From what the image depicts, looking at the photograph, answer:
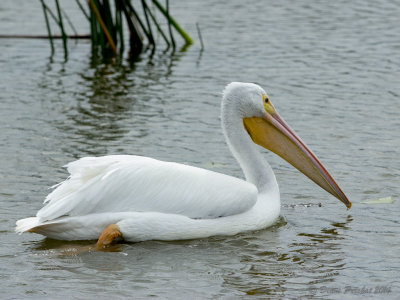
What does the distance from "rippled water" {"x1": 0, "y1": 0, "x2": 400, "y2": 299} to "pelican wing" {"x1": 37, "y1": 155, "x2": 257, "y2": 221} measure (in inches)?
9.3

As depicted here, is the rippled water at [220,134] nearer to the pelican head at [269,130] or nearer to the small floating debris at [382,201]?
the small floating debris at [382,201]

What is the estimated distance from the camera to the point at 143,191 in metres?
4.96

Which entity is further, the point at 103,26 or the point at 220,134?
the point at 103,26

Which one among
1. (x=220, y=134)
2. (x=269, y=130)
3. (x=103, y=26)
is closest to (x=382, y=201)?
(x=269, y=130)

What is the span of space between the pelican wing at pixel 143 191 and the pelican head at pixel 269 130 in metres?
0.60

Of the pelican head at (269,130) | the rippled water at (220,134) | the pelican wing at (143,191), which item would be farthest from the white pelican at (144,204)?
the pelican head at (269,130)

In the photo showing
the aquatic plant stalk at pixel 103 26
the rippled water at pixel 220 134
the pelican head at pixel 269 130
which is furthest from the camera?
the aquatic plant stalk at pixel 103 26

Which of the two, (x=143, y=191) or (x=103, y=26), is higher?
(x=103, y=26)

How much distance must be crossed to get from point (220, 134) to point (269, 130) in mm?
1890

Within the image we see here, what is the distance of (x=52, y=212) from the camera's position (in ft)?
15.9

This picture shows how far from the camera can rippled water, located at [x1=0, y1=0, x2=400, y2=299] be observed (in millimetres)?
4504

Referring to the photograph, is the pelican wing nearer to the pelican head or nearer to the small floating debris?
the pelican head

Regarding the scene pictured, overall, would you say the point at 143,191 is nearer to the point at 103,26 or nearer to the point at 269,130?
the point at 269,130

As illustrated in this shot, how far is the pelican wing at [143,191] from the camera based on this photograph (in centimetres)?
490
